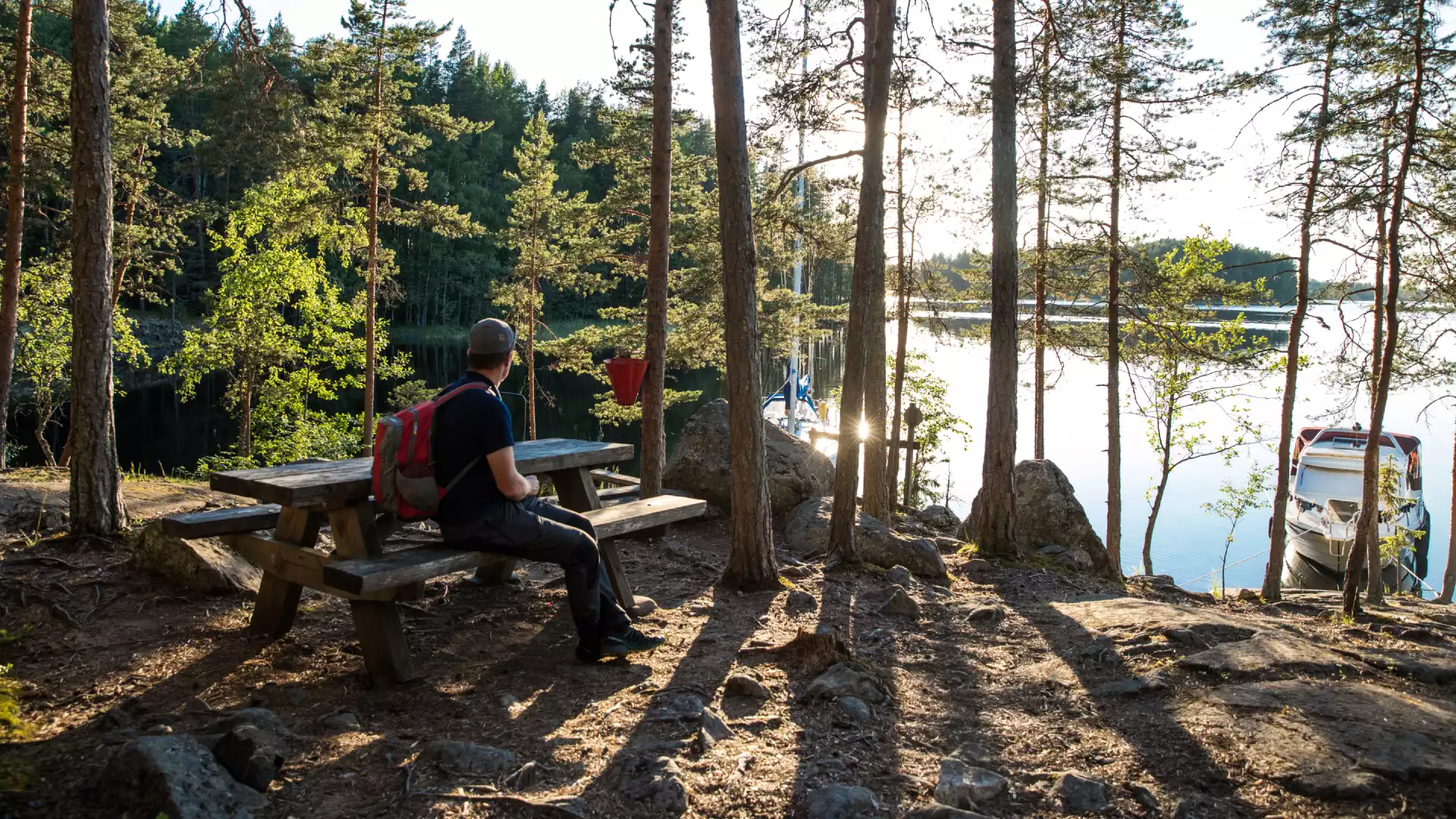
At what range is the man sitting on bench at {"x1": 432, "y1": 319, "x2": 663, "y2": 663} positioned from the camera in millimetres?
3881

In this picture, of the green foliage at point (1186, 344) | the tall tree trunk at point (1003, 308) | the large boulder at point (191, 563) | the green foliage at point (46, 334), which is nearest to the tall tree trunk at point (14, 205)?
the green foliage at point (46, 334)

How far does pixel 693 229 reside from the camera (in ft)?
50.4

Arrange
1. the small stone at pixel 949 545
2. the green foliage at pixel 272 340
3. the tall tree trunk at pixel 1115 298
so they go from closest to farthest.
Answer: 1. the small stone at pixel 949 545
2. the tall tree trunk at pixel 1115 298
3. the green foliage at pixel 272 340

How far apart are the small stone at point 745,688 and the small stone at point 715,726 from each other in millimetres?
371

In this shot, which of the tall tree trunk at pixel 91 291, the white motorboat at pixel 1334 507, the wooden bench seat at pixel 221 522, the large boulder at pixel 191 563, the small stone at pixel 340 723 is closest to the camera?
the small stone at pixel 340 723

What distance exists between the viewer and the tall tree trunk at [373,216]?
1812 cm

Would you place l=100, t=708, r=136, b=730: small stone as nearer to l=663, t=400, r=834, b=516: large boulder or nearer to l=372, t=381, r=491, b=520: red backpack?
l=372, t=381, r=491, b=520: red backpack

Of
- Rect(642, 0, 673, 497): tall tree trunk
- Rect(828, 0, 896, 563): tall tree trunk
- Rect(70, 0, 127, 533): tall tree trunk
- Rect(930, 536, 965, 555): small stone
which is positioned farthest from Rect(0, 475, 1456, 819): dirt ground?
Rect(642, 0, 673, 497): tall tree trunk

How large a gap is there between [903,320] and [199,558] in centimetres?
1420

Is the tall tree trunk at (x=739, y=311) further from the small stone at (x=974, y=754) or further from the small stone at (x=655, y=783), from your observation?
the small stone at (x=655, y=783)

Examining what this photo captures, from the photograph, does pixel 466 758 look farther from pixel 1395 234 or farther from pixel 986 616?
pixel 1395 234

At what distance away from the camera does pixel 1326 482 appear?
71.0 feet

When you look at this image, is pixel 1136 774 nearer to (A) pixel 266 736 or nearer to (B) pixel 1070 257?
(A) pixel 266 736

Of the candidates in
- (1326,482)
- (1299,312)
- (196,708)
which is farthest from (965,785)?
(1326,482)
